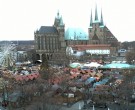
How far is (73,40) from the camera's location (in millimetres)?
76562

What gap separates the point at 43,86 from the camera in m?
26.0

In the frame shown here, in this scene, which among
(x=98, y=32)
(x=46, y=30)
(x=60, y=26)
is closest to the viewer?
(x=46, y=30)

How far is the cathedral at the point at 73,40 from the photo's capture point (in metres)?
69.6

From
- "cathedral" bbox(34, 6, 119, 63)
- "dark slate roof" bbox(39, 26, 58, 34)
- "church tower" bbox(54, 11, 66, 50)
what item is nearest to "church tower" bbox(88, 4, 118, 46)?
"cathedral" bbox(34, 6, 119, 63)

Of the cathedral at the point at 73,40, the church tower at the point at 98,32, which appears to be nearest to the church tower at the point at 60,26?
the cathedral at the point at 73,40

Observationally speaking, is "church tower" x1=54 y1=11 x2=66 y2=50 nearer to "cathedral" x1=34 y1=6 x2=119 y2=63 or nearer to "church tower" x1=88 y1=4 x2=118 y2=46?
"cathedral" x1=34 y1=6 x2=119 y2=63

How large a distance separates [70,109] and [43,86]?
475cm

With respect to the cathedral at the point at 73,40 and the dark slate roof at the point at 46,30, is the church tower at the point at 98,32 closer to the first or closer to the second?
the cathedral at the point at 73,40

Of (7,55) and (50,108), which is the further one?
(7,55)


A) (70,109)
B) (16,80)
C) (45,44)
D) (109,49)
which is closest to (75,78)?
(16,80)

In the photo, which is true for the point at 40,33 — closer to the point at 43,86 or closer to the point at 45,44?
the point at 45,44

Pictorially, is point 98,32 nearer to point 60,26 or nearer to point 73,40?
point 73,40

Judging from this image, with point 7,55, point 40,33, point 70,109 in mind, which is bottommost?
point 70,109

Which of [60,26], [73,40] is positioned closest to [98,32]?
[73,40]
